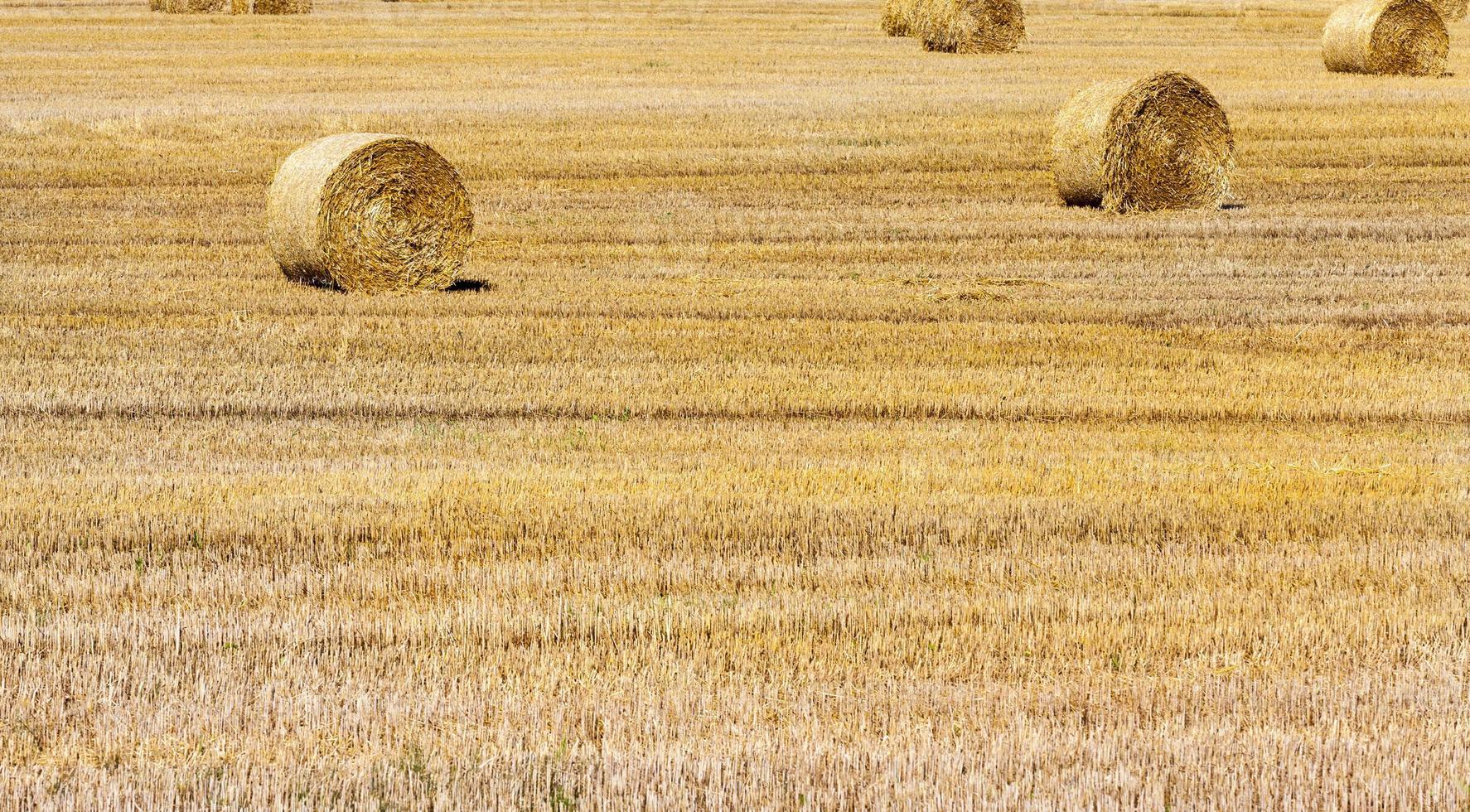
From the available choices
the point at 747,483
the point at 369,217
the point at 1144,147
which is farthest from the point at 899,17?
the point at 747,483

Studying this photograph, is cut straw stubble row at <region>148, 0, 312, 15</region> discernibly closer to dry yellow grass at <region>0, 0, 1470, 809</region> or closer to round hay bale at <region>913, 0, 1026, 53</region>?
dry yellow grass at <region>0, 0, 1470, 809</region>

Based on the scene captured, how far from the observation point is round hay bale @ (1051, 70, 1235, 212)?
62.2ft

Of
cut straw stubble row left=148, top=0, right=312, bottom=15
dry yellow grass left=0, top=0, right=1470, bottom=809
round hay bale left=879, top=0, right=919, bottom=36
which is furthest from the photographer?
cut straw stubble row left=148, top=0, right=312, bottom=15

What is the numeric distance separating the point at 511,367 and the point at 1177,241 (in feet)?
26.3

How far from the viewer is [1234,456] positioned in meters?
9.61

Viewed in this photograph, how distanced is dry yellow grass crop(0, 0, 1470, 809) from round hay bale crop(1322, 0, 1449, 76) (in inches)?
176

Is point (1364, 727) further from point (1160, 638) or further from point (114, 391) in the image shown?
point (114, 391)

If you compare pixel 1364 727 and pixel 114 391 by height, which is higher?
pixel 1364 727

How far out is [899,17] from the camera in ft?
107

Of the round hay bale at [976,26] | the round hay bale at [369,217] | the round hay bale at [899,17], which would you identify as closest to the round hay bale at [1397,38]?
the round hay bale at [976,26]

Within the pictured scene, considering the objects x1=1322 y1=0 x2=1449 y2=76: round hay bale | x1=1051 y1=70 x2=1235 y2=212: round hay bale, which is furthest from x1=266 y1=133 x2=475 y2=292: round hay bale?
x1=1322 y1=0 x2=1449 y2=76: round hay bale

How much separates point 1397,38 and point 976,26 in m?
6.72

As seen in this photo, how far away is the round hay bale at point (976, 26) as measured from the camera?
30.3m

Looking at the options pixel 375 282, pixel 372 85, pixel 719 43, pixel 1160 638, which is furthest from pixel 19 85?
pixel 1160 638
